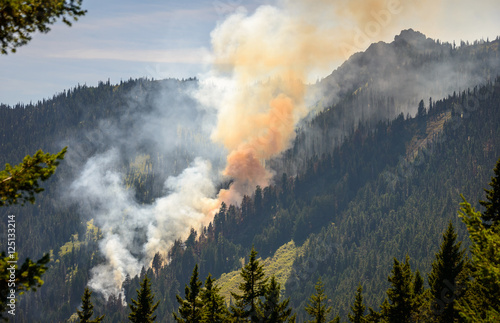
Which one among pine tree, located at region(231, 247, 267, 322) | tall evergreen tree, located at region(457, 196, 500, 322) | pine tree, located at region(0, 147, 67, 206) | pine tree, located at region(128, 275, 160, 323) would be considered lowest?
pine tree, located at region(128, 275, 160, 323)

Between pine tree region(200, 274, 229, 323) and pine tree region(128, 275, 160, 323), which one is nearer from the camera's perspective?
pine tree region(200, 274, 229, 323)

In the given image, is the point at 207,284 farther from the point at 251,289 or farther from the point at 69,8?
the point at 69,8

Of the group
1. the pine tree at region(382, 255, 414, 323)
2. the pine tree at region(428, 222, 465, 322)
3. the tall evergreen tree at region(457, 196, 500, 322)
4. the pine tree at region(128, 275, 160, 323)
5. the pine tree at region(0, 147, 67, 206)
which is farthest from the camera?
the pine tree at region(128, 275, 160, 323)

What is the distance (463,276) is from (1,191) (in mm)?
44773

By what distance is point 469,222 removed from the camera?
24.6 m

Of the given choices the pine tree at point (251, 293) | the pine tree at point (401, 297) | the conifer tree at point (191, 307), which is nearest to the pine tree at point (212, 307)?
the conifer tree at point (191, 307)

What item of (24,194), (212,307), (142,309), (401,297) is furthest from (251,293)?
(24,194)

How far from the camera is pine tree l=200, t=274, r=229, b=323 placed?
4722cm

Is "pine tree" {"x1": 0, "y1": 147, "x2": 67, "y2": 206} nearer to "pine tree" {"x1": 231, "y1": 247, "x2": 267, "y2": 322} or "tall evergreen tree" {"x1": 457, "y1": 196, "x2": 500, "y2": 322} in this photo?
"tall evergreen tree" {"x1": 457, "y1": 196, "x2": 500, "y2": 322}

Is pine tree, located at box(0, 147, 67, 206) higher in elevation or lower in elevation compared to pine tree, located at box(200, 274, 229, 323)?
higher

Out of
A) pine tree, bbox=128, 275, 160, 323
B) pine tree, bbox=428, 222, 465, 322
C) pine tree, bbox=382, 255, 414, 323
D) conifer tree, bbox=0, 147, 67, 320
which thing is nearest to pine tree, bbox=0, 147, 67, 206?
conifer tree, bbox=0, 147, 67, 320

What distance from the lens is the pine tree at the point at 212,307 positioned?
47219 millimetres

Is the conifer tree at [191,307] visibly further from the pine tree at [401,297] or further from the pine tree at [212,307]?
the pine tree at [401,297]

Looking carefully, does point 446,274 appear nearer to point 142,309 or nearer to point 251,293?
point 251,293
